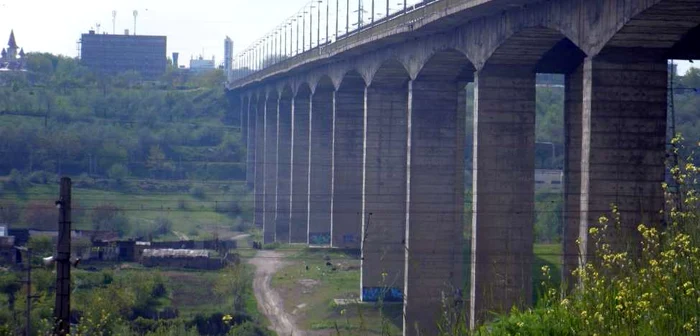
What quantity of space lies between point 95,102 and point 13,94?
6318mm

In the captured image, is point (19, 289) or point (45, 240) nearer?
point (19, 289)

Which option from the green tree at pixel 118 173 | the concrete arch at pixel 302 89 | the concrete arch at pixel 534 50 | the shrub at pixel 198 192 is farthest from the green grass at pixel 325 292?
the green tree at pixel 118 173

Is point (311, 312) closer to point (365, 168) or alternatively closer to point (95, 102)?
point (365, 168)

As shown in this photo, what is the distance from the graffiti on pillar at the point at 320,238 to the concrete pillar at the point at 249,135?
20.7 m

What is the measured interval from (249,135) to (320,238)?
84.8 feet

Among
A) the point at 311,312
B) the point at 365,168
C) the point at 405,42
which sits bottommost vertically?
the point at 311,312

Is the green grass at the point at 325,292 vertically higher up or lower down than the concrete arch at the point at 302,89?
lower down

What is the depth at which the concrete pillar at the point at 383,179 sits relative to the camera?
130 feet

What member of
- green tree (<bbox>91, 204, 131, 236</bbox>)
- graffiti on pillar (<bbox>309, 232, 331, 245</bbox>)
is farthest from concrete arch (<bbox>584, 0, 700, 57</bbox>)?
graffiti on pillar (<bbox>309, 232, 331, 245</bbox>)

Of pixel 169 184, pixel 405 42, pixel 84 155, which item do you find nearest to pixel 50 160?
pixel 84 155

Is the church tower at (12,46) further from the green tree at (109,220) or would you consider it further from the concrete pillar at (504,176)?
the concrete pillar at (504,176)

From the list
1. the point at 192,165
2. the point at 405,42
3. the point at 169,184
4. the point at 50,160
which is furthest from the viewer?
the point at 192,165

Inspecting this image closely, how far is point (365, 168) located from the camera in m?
39.9

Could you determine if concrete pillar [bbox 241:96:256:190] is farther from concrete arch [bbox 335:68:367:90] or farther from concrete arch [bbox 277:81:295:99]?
concrete arch [bbox 335:68:367:90]
